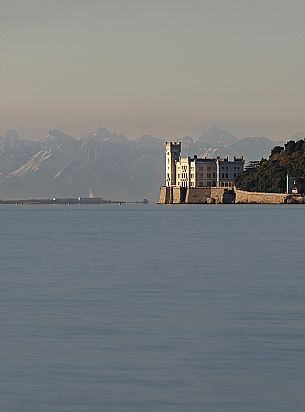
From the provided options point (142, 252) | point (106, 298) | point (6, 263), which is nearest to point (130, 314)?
point (106, 298)

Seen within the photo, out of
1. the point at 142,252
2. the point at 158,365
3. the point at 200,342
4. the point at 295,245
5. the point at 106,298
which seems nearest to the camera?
the point at 158,365

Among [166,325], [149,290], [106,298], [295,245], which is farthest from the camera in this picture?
[295,245]

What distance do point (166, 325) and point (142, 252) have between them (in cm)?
3979

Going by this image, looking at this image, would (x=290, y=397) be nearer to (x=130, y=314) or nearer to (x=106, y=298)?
(x=130, y=314)

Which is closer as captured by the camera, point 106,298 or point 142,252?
point 106,298

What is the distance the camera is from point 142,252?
227 ft

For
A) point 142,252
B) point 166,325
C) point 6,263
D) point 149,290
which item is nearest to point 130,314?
point 166,325

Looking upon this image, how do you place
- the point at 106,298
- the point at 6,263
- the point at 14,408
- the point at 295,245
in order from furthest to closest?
1. the point at 295,245
2. the point at 6,263
3. the point at 106,298
4. the point at 14,408

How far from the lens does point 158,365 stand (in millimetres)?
23344

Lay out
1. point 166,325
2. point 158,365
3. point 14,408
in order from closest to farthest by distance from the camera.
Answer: point 14,408, point 158,365, point 166,325

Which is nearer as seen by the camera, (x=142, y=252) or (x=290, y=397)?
(x=290, y=397)

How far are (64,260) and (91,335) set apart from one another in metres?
32.1

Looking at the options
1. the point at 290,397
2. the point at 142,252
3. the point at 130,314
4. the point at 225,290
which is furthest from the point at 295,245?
the point at 290,397

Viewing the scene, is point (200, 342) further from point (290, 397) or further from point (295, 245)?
point (295, 245)
